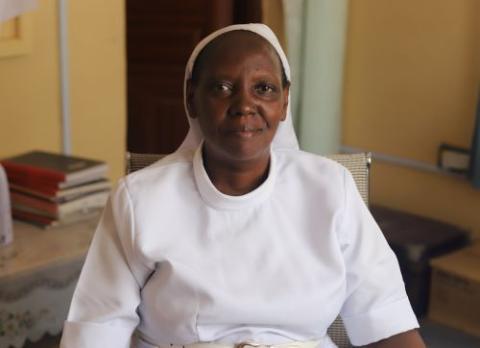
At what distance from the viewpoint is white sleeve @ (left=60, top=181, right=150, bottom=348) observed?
1193 millimetres

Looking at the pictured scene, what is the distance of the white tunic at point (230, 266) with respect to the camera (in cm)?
119

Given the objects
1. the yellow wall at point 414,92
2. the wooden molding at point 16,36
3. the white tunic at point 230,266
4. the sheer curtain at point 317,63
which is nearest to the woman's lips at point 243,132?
the white tunic at point 230,266

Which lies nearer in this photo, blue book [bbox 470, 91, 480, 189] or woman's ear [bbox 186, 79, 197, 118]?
woman's ear [bbox 186, 79, 197, 118]

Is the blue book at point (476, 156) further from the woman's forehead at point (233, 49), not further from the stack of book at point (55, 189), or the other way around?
the woman's forehead at point (233, 49)

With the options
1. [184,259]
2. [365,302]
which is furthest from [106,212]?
[365,302]

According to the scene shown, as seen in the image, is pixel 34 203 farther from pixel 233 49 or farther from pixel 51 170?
pixel 233 49

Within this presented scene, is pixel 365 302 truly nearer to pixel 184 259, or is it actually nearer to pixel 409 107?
pixel 184 259

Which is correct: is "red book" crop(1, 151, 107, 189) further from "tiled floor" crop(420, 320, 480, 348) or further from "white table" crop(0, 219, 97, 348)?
"tiled floor" crop(420, 320, 480, 348)

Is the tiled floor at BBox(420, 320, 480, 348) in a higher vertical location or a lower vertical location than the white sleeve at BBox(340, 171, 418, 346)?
lower

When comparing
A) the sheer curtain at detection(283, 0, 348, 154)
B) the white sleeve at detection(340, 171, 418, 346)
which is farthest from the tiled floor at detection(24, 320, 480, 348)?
the white sleeve at detection(340, 171, 418, 346)

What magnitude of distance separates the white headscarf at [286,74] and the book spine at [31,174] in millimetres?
884

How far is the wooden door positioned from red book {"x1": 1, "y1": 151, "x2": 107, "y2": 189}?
1.44 m

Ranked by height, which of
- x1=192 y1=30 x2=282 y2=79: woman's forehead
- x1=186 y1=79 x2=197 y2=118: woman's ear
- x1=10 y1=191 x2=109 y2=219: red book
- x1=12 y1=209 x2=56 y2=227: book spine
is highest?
x1=192 y1=30 x2=282 y2=79: woman's forehead

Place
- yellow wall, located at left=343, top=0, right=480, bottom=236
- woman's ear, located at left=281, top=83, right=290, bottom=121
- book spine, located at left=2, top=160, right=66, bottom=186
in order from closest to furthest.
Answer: woman's ear, located at left=281, top=83, right=290, bottom=121, book spine, located at left=2, top=160, right=66, bottom=186, yellow wall, located at left=343, top=0, right=480, bottom=236
